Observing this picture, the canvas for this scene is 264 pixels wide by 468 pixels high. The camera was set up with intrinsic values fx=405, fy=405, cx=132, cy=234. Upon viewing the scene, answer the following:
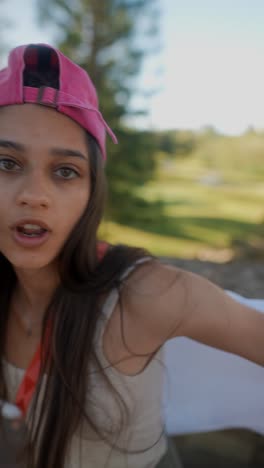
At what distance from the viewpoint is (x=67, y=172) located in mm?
1212

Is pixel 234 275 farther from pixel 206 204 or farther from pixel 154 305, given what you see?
pixel 206 204

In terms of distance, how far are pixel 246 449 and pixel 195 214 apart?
66.8 feet

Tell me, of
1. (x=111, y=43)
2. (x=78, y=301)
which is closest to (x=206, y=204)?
(x=111, y=43)

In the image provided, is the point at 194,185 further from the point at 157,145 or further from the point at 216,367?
the point at 216,367

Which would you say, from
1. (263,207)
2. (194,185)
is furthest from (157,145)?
Answer: (194,185)

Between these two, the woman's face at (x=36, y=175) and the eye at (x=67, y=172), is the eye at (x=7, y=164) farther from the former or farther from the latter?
the eye at (x=67, y=172)

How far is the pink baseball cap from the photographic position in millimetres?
1149

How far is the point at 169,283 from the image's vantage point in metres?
1.31

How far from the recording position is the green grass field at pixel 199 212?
12102 millimetres

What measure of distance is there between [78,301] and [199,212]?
70.9 feet

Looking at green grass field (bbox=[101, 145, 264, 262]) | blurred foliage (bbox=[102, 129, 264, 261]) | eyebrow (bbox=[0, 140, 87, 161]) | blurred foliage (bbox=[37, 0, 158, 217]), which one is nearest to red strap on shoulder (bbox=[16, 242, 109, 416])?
eyebrow (bbox=[0, 140, 87, 161])

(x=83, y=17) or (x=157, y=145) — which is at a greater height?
(x=83, y=17)

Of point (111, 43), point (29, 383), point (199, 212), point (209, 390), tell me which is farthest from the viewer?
point (199, 212)

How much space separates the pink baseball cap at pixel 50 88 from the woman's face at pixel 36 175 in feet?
0.08
